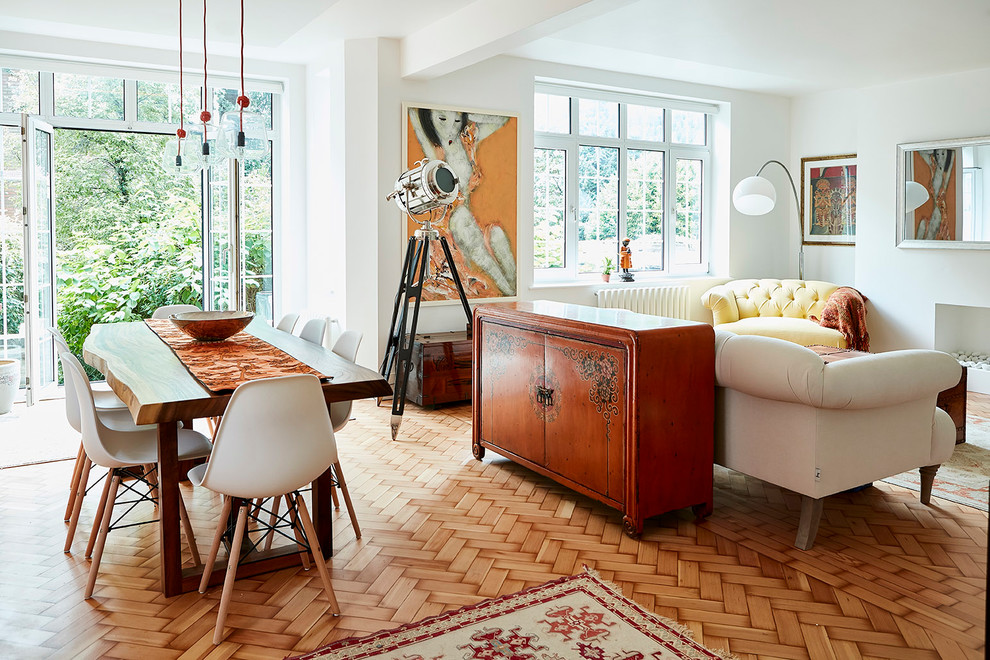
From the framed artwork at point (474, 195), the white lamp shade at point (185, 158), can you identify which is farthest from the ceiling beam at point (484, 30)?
the white lamp shade at point (185, 158)

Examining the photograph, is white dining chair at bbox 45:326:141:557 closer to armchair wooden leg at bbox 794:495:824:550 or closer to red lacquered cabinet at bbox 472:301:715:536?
red lacquered cabinet at bbox 472:301:715:536

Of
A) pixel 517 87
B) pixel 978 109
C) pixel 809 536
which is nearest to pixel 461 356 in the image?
pixel 517 87

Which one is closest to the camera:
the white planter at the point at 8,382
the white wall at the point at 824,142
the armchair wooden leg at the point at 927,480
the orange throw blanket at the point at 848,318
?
the armchair wooden leg at the point at 927,480

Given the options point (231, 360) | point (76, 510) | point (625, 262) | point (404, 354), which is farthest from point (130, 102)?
point (625, 262)

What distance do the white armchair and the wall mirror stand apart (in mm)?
3780

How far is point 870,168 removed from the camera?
721 centimetres

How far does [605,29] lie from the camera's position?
212 inches

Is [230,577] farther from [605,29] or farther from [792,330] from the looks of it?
[792,330]

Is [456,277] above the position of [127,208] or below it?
below

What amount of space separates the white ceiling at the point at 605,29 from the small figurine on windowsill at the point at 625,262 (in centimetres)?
165

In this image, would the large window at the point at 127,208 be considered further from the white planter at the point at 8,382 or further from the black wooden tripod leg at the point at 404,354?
the black wooden tripod leg at the point at 404,354

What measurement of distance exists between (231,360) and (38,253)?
139 inches

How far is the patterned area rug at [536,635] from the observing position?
2.35 m

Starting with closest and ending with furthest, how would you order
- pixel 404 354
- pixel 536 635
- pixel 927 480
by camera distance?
pixel 536 635 → pixel 927 480 → pixel 404 354
